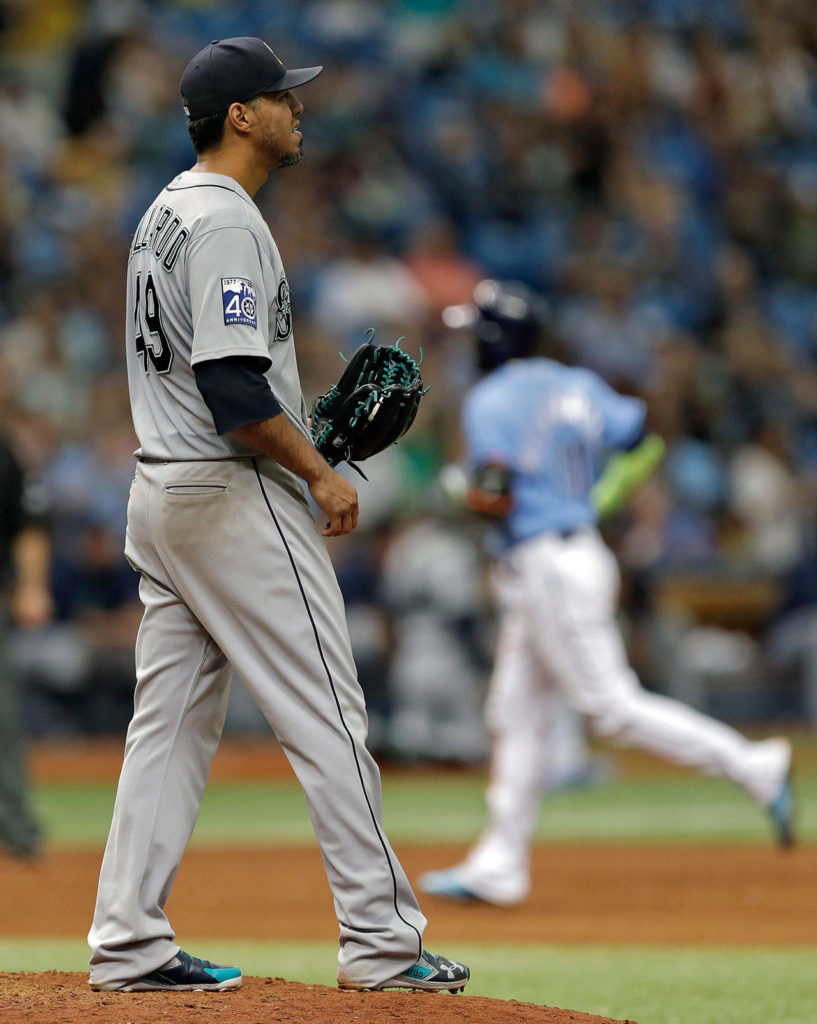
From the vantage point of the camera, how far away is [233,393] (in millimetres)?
3943

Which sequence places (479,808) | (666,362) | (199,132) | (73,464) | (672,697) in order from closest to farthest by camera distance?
(199,132) < (479,808) < (672,697) < (73,464) < (666,362)

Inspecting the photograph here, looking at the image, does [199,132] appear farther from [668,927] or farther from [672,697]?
[672,697]

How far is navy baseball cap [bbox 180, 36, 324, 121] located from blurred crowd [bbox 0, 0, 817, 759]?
940cm

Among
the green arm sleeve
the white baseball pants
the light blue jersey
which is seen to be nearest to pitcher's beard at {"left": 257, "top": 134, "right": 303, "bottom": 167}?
the light blue jersey

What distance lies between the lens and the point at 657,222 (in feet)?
57.6

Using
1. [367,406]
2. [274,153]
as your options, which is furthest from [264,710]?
[274,153]

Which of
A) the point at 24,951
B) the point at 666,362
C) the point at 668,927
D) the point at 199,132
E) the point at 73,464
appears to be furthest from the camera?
the point at 666,362

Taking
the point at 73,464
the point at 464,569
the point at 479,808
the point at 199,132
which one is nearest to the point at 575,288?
the point at 464,569

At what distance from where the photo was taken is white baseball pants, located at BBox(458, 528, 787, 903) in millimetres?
7238

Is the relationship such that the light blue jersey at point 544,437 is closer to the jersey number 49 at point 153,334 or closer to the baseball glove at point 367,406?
the baseball glove at point 367,406

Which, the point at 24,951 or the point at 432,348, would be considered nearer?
the point at 24,951

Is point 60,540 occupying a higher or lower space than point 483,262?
lower

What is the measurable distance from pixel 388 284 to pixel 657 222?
3.10m

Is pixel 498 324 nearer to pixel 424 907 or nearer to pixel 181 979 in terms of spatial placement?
pixel 424 907
